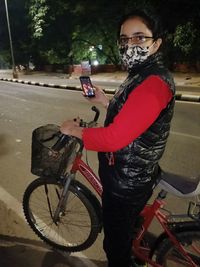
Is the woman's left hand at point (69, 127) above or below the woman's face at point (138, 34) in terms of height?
below

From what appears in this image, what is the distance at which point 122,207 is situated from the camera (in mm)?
2416

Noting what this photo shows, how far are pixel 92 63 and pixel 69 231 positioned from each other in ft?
90.5

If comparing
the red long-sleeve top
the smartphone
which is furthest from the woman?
the smartphone

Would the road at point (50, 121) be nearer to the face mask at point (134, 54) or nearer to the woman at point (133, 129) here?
the woman at point (133, 129)

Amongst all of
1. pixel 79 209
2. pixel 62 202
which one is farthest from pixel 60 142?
pixel 79 209

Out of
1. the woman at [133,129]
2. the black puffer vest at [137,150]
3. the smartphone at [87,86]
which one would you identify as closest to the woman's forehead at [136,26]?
the woman at [133,129]

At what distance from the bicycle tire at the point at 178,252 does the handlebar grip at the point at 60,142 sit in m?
1.01

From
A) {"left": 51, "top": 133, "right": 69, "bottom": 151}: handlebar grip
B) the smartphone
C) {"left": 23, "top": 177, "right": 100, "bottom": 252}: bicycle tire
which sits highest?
the smartphone

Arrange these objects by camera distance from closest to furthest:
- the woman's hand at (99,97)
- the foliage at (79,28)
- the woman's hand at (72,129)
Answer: the woman's hand at (72,129) → the woman's hand at (99,97) → the foliage at (79,28)

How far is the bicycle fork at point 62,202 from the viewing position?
3090mm

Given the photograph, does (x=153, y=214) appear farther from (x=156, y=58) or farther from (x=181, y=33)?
(x=181, y=33)

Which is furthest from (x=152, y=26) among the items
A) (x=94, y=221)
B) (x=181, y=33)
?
(x=181, y=33)

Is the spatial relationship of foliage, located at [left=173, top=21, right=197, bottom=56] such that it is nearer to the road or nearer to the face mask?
the road

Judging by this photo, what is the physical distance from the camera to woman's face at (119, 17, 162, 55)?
212 centimetres
